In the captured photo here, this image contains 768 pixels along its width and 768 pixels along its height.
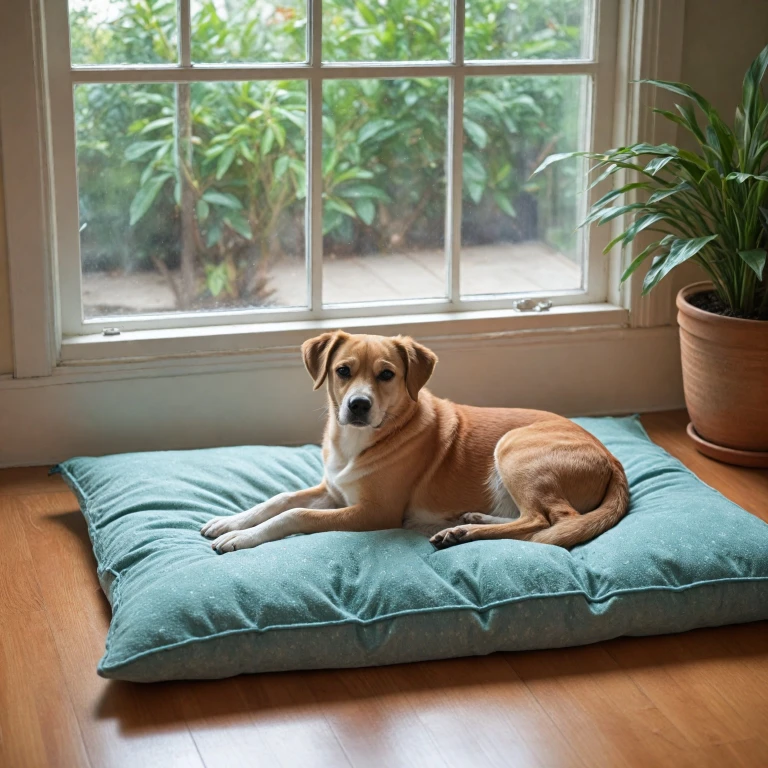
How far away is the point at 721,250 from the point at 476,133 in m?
0.87

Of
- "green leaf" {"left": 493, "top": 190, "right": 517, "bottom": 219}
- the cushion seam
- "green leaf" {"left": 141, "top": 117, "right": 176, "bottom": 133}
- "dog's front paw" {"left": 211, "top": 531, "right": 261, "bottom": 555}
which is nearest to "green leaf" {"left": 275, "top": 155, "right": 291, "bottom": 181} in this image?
"green leaf" {"left": 141, "top": 117, "right": 176, "bottom": 133}

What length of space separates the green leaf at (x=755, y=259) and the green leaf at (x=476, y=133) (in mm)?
962

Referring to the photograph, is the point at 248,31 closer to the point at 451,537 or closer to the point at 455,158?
the point at 455,158

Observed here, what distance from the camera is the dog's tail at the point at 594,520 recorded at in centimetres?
273

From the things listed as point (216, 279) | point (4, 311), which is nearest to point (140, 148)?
point (216, 279)

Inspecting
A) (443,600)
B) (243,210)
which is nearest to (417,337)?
(243,210)

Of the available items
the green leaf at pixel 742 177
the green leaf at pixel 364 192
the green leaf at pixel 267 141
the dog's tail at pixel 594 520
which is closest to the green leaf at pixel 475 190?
the green leaf at pixel 364 192

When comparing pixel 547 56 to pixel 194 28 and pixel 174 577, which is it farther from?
pixel 174 577

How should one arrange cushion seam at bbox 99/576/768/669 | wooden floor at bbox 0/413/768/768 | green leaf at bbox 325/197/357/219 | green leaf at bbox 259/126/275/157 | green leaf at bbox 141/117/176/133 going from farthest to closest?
green leaf at bbox 325/197/357/219
green leaf at bbox 259/126/275/157
green leaf at bbox 141/117/176/133
cushion seam at bbox 99/576/768/669
wooden floor at bbox 0/413/768/768

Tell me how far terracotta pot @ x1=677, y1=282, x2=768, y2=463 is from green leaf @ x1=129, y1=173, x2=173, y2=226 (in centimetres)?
164

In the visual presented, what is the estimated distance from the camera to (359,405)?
9.02ft

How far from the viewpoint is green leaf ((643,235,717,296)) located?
10.2ft

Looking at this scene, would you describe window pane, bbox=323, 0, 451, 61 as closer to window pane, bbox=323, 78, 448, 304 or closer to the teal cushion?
window pane, bbox=323, 78, 448, 304

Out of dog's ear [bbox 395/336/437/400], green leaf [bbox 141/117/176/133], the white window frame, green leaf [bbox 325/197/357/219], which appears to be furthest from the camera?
green leaf [bbox 325/197/357/219]
